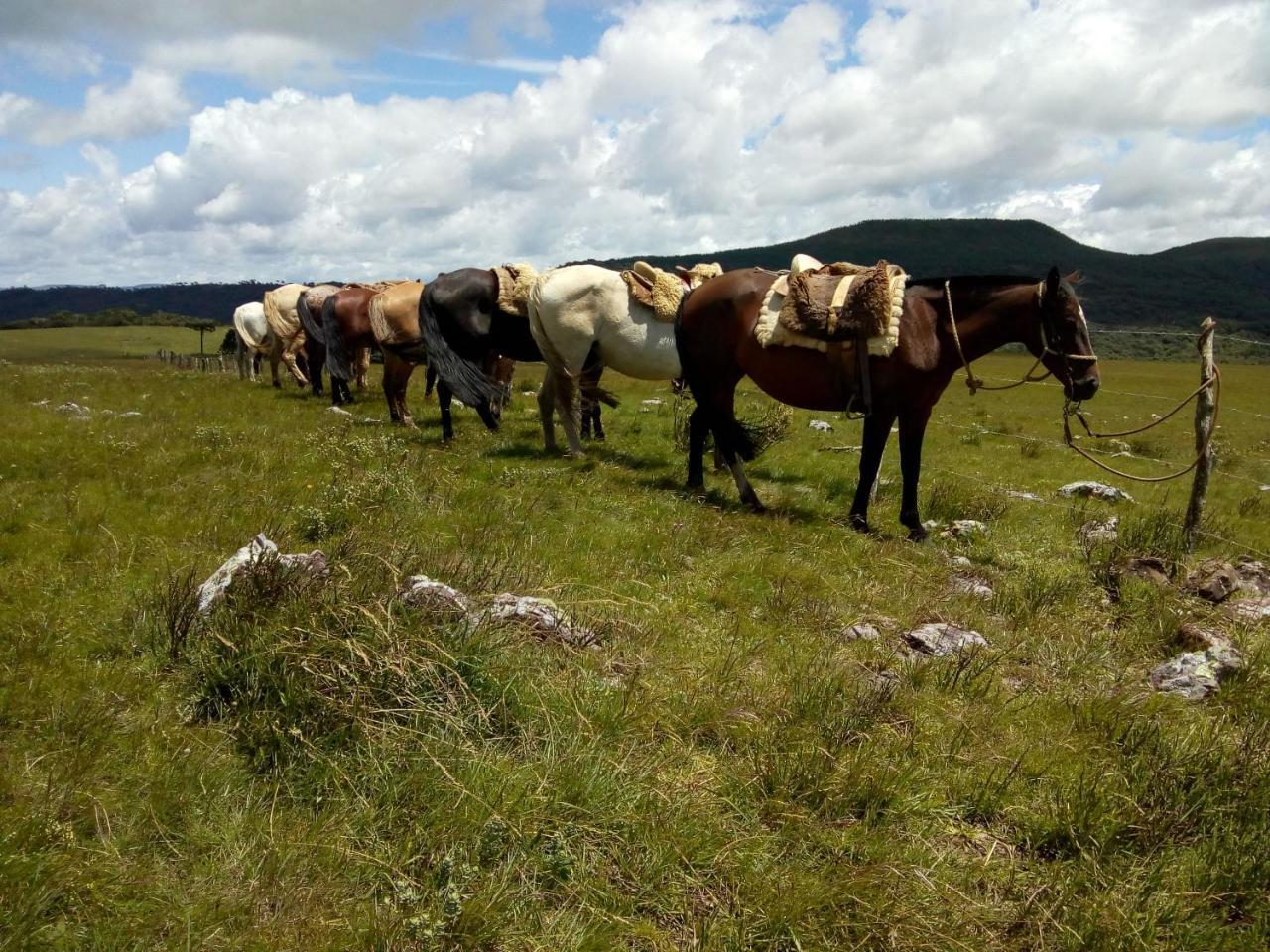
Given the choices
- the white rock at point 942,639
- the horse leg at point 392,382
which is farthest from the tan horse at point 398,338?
the white rock at point 942,639

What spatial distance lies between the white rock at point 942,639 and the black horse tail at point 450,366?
7.87m

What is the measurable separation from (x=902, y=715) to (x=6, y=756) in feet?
13.4

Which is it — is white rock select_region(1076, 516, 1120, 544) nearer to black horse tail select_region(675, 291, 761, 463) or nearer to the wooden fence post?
the wooden fence post

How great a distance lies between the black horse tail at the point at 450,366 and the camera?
11.6m

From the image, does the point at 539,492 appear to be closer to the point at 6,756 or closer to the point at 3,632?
the point at 3,632

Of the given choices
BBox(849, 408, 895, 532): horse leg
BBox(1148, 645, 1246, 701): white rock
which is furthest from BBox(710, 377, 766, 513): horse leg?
BBox(1148, 645, 1246, 701): white rock

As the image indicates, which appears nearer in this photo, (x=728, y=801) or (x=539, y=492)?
(x=728, y=801)

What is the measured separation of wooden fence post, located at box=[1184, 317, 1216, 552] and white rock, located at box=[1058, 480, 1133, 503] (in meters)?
3.46

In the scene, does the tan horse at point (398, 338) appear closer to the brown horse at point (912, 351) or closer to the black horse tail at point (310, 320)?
the black horse tail at point (310, 320)

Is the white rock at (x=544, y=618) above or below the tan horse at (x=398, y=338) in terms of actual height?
below

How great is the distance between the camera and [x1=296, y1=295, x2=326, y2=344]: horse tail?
17.0m

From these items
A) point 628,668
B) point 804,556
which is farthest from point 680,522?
point 628,668

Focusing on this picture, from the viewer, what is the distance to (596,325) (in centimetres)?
1047

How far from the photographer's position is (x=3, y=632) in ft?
14.1
